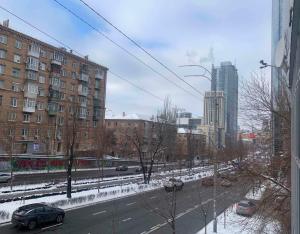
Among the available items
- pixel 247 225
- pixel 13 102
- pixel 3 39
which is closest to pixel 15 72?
pixel 13 102

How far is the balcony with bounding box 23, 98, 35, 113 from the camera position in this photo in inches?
2830

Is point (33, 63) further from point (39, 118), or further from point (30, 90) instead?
point (39, 118)

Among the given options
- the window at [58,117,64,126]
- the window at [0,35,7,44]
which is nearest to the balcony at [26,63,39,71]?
the window at [0,35,7,44]

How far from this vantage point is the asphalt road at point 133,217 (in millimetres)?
24641

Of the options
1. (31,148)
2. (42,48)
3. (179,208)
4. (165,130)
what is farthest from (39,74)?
(179,208)

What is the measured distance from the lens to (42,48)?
74.6 m

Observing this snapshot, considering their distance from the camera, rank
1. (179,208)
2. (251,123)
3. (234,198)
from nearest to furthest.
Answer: (251,123) < (234,198) < (179,208)

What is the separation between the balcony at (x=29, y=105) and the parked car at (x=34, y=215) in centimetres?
4775

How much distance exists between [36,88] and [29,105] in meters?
3.26

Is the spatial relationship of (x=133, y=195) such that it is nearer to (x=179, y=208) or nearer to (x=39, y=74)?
(x=179, y=208)

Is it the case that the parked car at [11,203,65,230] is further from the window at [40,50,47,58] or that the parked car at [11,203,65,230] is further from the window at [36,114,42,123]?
the window at [40,50,47,58]

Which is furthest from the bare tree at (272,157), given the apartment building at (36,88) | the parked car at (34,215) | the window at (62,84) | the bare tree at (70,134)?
the window at (62,84)

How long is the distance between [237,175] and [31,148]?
58.5 m

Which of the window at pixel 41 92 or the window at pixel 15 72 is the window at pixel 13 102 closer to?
the window at pixel 15 72
